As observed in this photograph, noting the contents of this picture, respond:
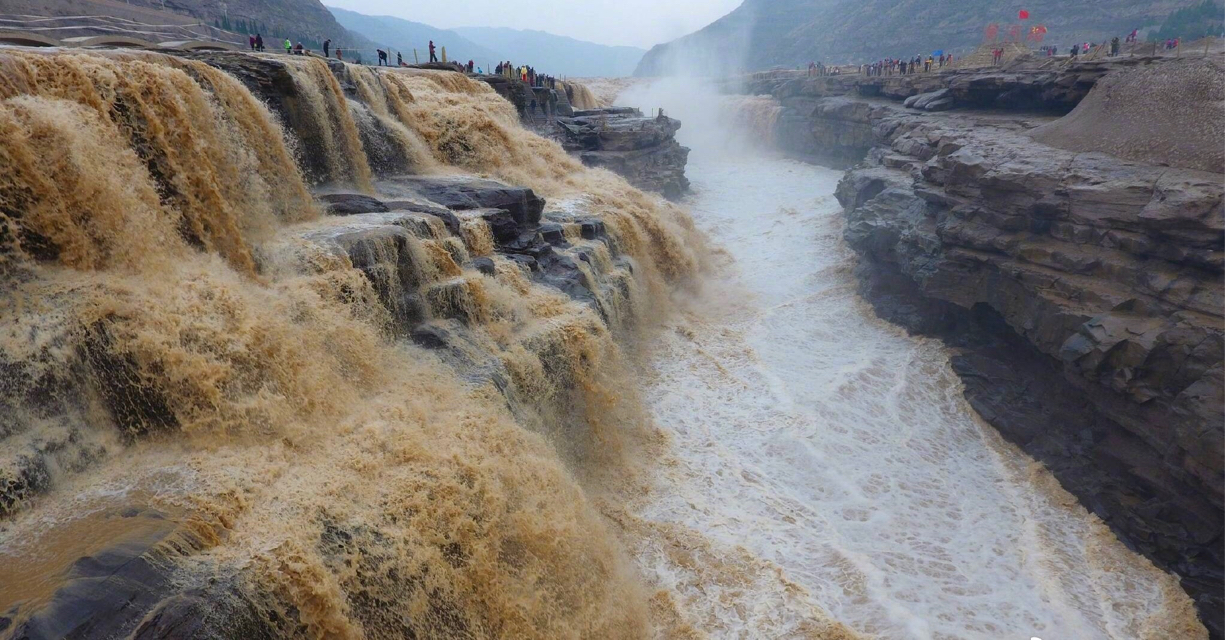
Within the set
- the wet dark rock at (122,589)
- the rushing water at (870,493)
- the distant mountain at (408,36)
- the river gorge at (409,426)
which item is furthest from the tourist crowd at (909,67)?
the distant mountain at (408,36)

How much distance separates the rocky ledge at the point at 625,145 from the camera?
827 inches

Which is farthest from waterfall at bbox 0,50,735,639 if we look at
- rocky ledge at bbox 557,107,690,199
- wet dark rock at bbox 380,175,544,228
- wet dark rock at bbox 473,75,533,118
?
rocky ledge at bbox 557,107,690,199

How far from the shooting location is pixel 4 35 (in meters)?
9.91

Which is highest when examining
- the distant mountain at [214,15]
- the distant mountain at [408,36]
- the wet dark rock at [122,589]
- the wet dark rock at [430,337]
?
the distant mountain at [408,36]

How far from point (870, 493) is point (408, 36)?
561ft

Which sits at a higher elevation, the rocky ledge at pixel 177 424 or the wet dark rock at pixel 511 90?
the wet dark rock at pixel 511 90

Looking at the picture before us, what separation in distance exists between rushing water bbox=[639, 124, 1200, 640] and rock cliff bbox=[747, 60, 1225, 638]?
473 millimetres

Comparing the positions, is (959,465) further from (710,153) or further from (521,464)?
(710,153)

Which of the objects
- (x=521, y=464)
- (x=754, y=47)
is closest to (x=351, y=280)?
(x=521, y=464)

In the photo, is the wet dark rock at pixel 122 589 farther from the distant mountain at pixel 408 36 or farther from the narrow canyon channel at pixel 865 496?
the distant mountain at pixel 408 36

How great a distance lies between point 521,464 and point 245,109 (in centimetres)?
579

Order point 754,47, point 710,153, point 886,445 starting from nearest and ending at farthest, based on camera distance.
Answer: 1. point 886,445
2. point 710,153
3. point 754,47

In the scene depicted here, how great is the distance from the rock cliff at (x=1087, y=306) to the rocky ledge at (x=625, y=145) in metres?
8.65

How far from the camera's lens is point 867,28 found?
63.9m
